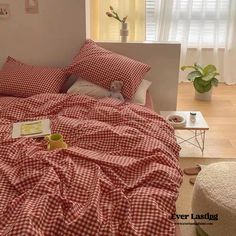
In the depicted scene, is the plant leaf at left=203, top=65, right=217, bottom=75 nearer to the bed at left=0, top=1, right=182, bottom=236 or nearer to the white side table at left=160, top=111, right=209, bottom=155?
the white side table at left=160, top=111, right=209, bottom=155

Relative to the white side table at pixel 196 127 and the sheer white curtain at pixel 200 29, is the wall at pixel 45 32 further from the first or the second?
the sheer white curtain at pixel 200 29

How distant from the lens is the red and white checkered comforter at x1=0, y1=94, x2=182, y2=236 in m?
1.32

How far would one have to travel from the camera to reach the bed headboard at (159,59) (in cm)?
313

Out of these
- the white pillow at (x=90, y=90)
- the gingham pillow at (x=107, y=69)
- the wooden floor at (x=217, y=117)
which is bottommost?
the wooden floor at (x=217, y=117)

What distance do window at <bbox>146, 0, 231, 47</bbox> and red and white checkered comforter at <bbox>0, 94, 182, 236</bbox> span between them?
2323 millimetres

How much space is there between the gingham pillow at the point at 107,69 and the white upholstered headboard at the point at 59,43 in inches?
10.9

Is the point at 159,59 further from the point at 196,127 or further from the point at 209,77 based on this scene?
the point at 209,77

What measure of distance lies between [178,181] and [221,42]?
10.5 feet

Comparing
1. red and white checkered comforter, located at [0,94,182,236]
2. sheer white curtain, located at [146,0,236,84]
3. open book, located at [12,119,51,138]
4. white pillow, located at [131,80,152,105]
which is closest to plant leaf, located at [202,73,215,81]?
sheer white curtain, located at [146,0,236,84]

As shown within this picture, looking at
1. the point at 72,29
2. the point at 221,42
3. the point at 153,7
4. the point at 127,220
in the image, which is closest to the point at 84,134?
the point at 127,220

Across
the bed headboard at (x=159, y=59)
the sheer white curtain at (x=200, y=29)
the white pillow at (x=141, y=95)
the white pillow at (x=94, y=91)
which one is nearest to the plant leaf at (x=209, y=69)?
the sheer white curtain at (x=200, y=29)

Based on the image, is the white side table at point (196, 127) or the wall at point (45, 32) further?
the wall at point (45, 32)

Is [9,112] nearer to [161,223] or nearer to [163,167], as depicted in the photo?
[163,167]

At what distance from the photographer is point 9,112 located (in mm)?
2309
